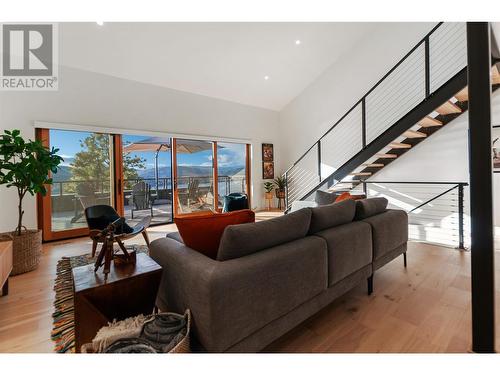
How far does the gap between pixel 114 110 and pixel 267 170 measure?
4044mm

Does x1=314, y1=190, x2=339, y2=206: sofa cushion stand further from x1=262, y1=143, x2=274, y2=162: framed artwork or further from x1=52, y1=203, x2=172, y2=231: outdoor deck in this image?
x1=262, y1=143, x2=274, y2=162: framed artwork

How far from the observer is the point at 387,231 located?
95.7 inches

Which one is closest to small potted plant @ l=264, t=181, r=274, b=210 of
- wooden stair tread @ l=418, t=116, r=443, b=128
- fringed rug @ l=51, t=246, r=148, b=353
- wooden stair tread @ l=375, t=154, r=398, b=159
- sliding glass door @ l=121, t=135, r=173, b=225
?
sliding glass door @ l=121, t=135, r=173, b=225

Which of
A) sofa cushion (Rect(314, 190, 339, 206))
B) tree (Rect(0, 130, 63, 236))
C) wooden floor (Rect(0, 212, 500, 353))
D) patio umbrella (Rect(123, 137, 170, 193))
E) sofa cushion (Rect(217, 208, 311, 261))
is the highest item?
patio umbrella (Rect(123, 137, 170, 193))

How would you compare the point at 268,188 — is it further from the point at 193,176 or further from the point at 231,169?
the point at 193,176

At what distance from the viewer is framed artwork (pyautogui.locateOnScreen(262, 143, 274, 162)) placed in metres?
7.16

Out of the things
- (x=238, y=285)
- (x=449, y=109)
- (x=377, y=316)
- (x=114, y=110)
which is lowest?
(x=377, y=316)

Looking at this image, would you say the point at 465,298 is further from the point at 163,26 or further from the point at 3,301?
the point at 163,26

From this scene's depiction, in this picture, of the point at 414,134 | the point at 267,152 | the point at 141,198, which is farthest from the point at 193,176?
the point at 414,134

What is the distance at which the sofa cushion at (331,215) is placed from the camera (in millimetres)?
1924

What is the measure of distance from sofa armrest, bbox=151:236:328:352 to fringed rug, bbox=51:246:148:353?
25.6 inches

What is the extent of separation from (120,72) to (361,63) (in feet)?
16.3

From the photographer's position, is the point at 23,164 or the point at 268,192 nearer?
the point at 23,164
